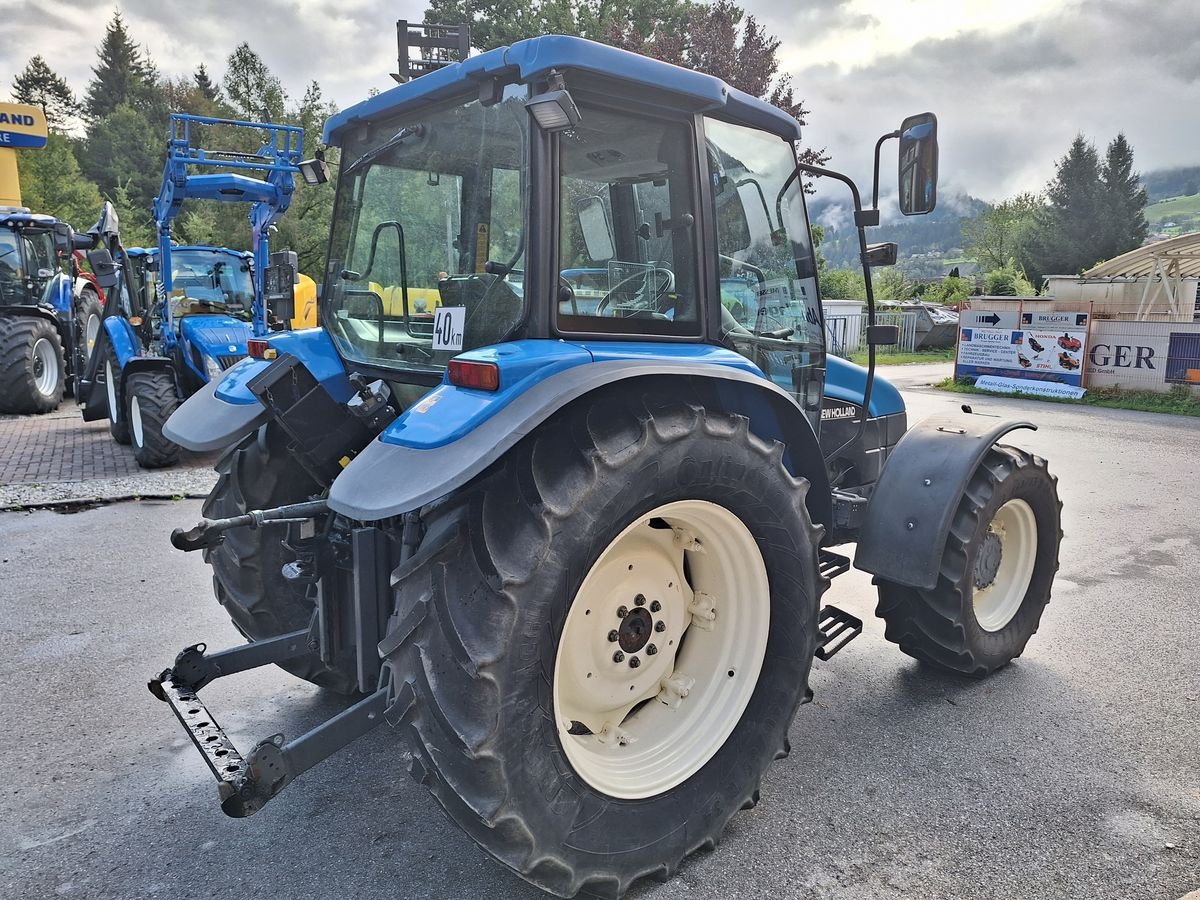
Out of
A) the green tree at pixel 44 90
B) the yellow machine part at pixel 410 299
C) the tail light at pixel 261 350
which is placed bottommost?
the tail light at pixel 261 350

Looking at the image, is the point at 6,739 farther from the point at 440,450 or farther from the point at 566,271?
the point at 566,271

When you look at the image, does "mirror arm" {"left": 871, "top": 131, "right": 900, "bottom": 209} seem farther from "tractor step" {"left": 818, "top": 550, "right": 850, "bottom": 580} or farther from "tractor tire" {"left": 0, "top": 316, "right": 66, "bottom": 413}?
"tractor tire" {"left": 0, "top": 316, "right": 66, "bottom": 413}

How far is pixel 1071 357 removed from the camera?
1481 centimetres

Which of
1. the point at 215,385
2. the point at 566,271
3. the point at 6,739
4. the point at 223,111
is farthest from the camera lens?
the point at 223,111

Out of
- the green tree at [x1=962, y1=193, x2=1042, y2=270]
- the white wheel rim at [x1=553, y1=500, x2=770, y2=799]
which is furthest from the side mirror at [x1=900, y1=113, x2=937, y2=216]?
the green tree at [x1=962, y1=193, x2=1042, y2=270]

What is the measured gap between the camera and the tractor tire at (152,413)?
316 inches

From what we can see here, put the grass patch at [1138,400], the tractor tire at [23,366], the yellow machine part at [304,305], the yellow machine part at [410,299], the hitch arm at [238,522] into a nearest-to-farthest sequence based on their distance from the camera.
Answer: the hitch arm at [238,522], the yellow machine part at [410,299], the tractor tire at [23,366], the yellow machine part at [304,305], the grass patch at [1138,400]

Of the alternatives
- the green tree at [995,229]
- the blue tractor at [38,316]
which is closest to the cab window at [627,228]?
the blue tractor at [38,316]

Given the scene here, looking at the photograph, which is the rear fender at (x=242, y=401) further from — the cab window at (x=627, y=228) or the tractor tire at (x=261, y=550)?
the cab window at (x=627, y=228)

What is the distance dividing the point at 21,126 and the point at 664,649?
21830 mm

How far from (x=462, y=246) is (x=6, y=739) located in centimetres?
258

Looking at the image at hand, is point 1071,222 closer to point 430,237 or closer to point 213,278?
point 213,278

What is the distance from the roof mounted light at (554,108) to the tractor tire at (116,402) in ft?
27.4

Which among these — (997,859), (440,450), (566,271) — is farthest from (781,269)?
(997,859)
